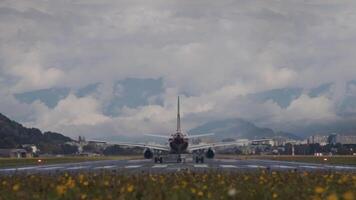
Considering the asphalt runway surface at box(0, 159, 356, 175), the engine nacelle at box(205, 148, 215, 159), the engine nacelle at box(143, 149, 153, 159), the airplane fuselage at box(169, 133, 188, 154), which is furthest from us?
the engine nacelle at box(205, 148, 215, 159)

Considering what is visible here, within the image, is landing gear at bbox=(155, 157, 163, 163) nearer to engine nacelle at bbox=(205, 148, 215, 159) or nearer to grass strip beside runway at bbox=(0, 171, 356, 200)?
engine nacelle at bbox=(205, 148, 215, 159)

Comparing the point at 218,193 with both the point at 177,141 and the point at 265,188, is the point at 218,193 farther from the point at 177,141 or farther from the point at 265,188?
the point at 177,141

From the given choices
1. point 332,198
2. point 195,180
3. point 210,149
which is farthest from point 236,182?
point 210,149

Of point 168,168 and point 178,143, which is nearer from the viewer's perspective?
point 168,168

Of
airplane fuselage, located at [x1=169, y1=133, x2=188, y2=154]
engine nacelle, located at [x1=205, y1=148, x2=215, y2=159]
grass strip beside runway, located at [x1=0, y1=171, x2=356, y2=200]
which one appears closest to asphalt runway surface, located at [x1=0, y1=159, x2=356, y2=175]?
grass strip beside runway, located at [x1=0, y1=171, x2=356, y2=200]

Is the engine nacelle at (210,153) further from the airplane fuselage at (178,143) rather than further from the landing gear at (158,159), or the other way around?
the landing gear at (158,159)

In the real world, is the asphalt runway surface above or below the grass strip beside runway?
above

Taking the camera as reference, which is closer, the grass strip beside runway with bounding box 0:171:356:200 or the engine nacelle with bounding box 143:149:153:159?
the grass strip beside runway with bounding box 0:171:356:200

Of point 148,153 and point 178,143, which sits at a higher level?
point 178,143

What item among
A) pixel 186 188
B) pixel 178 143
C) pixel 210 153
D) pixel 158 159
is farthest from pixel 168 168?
pixel 210 153

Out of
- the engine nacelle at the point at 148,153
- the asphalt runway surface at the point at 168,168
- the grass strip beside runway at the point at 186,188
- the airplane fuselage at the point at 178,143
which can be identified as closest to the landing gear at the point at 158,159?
the airplane fuselage at the point at 178,143

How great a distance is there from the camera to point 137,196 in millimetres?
14305

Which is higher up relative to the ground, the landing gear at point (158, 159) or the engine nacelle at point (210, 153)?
the engine nacelle at point (210, 153)

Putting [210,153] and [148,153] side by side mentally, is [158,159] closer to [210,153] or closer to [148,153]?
[148,153]
